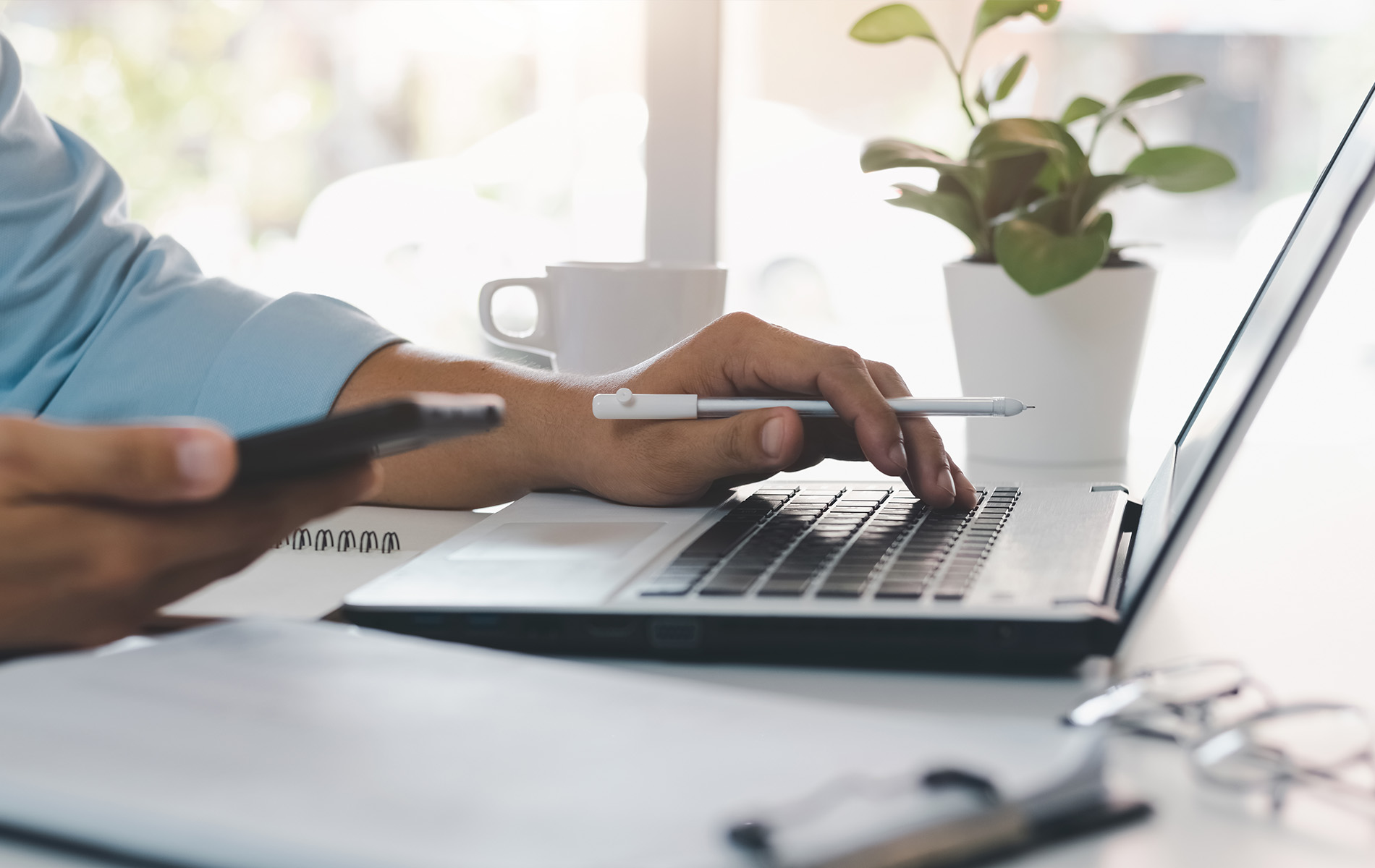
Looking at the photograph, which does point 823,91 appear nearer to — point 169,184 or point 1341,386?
point 1341,386

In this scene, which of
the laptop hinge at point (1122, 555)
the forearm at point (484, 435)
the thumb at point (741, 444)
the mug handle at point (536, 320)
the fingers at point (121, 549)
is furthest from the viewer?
the mug handle at point (536, 320)

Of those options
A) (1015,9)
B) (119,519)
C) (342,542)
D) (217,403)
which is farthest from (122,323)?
(1015,9)

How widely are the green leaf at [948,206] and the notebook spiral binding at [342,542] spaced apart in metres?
0.50

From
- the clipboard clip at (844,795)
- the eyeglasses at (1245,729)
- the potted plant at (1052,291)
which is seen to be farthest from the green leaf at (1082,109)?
the clipboard clip at (844,795)

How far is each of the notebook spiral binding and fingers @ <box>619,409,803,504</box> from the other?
0.13 m

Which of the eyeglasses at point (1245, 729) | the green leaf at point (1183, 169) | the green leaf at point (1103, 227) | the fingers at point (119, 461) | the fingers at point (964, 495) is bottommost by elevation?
the fingers at point (964, 495)

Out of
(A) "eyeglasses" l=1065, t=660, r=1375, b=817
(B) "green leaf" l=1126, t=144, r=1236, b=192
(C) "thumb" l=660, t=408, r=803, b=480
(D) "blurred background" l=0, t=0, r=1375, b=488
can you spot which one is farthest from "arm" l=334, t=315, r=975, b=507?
(D) "blurred background" l=0, t=0, r=1375, b=488

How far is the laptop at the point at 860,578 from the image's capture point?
409 mm

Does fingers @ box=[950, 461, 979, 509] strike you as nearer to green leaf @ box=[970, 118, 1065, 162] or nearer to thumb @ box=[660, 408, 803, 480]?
thumb @ box=[660, 408, 803, 480]

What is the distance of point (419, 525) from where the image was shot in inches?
28.7

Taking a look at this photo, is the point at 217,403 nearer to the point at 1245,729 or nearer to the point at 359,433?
the point at 359,433

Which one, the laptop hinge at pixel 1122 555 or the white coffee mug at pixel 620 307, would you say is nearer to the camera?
the laptop hinge at pixel 1122 555

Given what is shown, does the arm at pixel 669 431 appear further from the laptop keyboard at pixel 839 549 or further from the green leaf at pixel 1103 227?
the green leaf at pixel 1103 227

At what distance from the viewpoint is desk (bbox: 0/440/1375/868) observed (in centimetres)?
30
